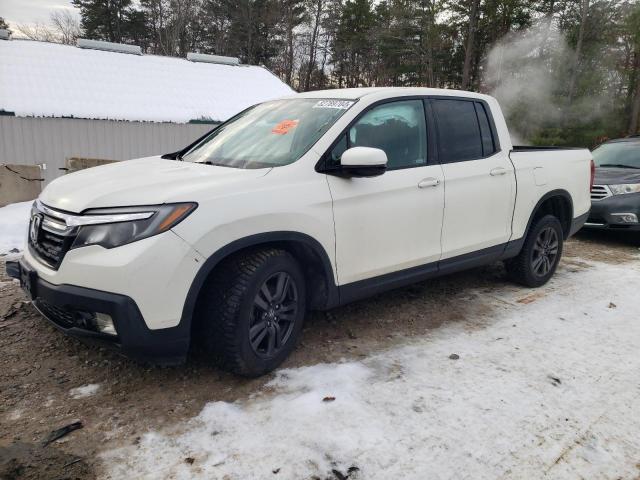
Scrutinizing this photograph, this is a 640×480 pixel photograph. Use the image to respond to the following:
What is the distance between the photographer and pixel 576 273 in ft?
18.9

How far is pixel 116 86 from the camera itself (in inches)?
719

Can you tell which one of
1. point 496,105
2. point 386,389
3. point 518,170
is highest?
point 496,105

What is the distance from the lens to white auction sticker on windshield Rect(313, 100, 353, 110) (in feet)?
11.8

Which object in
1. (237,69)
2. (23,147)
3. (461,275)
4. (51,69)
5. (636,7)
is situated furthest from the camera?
(636,7)

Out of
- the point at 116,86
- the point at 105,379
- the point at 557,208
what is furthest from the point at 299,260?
the point at 116,86

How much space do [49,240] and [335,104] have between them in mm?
2050

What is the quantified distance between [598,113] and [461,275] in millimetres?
25170

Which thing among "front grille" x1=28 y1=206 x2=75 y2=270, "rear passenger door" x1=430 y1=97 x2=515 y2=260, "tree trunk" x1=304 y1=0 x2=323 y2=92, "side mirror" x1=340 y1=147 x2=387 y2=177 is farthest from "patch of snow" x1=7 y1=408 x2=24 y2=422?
"tree trunk" x1=304 y1=0 x2=323 y2=92

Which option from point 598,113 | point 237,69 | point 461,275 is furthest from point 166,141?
point 598,113

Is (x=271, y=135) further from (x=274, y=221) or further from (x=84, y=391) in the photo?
(x=84, y=391)

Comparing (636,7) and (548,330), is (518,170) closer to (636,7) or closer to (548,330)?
(548,330)

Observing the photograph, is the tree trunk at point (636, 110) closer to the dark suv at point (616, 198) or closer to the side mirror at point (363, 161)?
the dark suv at point (616, 198)

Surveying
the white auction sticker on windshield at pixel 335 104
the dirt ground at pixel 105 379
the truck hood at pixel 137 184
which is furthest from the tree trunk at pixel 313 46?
the truck hood at pixel 137 184

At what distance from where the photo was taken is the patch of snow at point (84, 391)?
292cm
